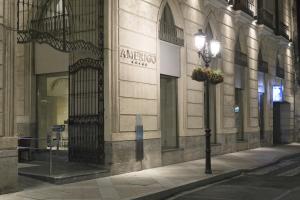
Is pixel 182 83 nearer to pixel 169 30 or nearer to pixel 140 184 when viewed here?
pixel 169 30

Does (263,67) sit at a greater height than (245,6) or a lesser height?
lesser

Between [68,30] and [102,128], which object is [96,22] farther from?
[102,128]

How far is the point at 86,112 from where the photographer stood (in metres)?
15.7

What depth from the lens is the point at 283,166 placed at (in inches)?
757

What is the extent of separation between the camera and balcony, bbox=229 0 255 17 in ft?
82.4

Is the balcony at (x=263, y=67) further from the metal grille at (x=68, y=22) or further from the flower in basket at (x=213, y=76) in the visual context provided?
the metal grille at (x=68, y=22)

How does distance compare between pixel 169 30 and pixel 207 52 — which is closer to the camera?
pixel 207 52

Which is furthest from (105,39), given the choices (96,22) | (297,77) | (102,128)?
(297,77)

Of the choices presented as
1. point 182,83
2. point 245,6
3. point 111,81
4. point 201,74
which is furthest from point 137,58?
point 245,6

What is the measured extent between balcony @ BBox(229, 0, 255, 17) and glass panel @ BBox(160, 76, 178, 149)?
7.53 meters

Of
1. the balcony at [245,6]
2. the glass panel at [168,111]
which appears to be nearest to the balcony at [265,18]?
the balcony at [245,6]

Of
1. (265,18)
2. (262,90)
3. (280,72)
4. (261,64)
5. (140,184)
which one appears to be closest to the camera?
(140,184)

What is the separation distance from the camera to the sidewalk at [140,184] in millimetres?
11273

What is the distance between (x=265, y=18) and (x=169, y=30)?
516 inches
